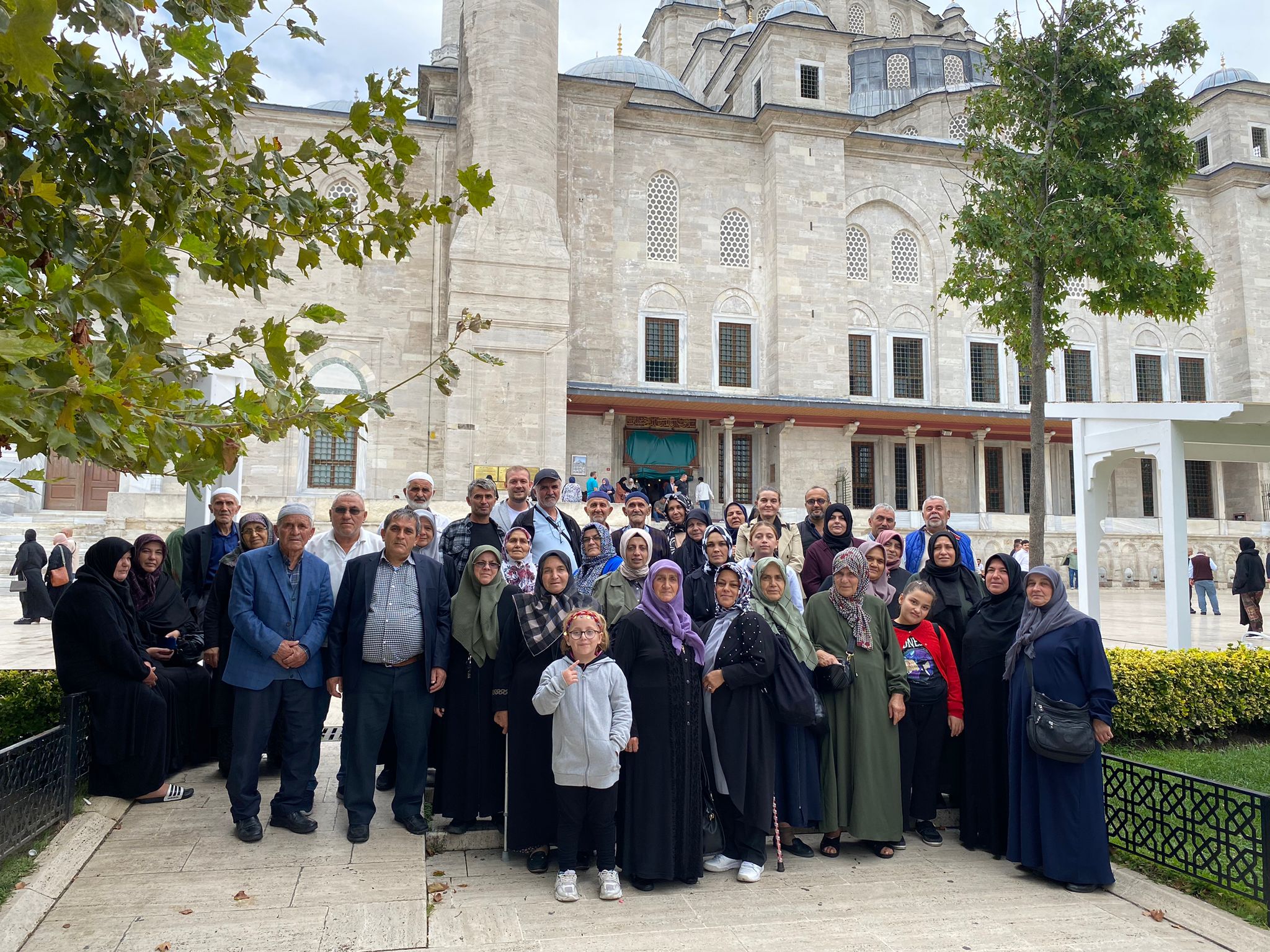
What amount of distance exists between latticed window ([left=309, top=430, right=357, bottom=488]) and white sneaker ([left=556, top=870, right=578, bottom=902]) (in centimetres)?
1885

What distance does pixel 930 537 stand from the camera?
19.2 ft

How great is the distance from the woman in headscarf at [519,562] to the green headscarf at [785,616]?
1216 mm

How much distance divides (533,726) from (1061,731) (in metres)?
2.57

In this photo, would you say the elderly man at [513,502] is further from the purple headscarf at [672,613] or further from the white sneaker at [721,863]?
the white sneaker at [721,863]

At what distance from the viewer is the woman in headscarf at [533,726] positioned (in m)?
4.36

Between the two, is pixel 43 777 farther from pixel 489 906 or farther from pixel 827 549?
pixel 827 549

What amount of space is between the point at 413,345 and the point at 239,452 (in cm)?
2008

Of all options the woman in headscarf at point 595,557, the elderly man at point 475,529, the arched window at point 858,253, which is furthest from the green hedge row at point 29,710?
the arched window at point 858,253

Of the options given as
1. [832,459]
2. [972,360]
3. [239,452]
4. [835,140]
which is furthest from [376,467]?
[239,452]

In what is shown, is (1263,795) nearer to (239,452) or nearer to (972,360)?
(239,452)

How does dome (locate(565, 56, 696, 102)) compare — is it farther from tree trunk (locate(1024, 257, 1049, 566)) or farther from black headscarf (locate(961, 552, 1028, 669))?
black headscarf (locate(961, 552, 1028, 669))

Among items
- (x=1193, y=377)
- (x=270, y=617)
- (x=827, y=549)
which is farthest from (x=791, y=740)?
(x=1193, y=377)

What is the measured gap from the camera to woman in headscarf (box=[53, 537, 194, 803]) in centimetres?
469

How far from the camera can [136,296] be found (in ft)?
6.50
